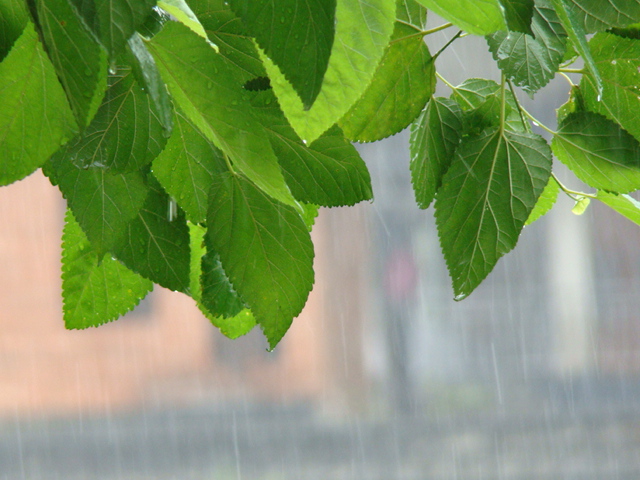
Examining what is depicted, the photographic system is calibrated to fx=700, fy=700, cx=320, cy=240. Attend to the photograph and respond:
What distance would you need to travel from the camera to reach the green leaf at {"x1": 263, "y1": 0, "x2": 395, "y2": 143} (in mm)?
88

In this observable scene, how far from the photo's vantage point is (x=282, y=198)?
0.10m

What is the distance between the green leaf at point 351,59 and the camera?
88 millimetres

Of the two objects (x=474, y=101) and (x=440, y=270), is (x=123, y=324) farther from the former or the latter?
(x=474, y=101)

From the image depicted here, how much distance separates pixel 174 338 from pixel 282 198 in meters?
4.72

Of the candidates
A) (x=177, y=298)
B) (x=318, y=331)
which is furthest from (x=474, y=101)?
(x=318, y=331)

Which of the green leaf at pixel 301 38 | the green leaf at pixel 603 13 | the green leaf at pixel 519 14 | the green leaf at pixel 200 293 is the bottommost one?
the green leaf at pixel 200 293

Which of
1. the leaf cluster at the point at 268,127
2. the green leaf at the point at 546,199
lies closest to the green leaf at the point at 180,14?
the leaf cluster at the point at 268,127

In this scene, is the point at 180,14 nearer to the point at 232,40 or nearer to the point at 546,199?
the point at 232,40

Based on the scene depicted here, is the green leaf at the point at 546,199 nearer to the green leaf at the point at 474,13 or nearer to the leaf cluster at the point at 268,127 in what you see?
the leaf cluster at the point at 268,127

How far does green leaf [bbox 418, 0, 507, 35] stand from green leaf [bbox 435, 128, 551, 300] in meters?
0.06

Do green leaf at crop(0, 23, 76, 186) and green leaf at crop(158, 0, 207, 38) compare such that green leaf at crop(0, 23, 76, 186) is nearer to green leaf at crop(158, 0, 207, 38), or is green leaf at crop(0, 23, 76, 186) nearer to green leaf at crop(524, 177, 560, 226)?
green leaf at crop(158, 0, 207, 38)

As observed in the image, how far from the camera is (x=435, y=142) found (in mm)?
153

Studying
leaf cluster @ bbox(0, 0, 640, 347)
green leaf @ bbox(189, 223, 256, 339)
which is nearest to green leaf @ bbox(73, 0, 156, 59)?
leaf cluster @ bbox(0, 0, 640, 347)

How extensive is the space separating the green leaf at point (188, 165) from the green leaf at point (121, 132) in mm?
13
